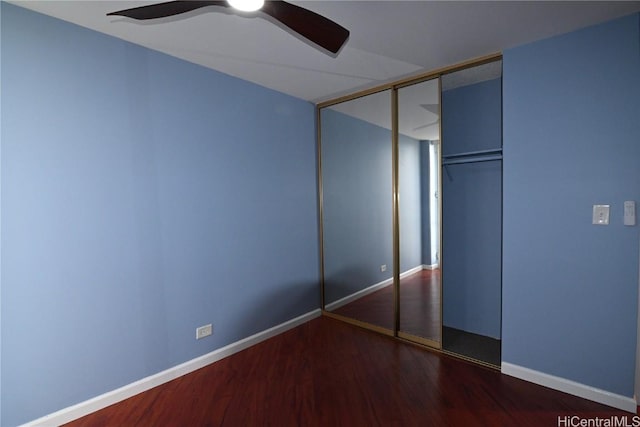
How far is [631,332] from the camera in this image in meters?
1.96

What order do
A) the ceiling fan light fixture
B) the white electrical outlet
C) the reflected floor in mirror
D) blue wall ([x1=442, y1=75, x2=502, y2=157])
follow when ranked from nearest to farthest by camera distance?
1. the ceiling fan light fixture
2. the white electrical outlet
3. blue wall ([x1=442, y1=75, x2=502, y2=157])
4. the reflected floor in mirror

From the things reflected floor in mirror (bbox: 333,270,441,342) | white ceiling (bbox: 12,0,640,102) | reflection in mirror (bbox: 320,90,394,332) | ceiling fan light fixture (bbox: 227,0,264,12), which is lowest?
reflected floor in mirror (bbox: 333,270,441,342)

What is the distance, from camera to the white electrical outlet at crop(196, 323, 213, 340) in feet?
8.49

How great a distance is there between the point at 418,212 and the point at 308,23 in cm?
241

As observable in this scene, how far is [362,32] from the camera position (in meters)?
2.07

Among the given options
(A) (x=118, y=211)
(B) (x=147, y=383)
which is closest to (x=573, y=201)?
(A) (x=118, y=211)

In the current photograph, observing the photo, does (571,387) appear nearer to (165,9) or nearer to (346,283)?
(346,283)

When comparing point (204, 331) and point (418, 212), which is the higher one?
point (418, 212)

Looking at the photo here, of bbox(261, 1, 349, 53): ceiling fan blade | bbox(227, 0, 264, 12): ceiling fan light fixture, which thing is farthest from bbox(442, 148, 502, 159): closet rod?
bbox(227, 0, 264, 12): ceiling fan light fixture

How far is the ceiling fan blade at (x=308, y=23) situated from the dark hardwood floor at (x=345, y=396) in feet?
7.10

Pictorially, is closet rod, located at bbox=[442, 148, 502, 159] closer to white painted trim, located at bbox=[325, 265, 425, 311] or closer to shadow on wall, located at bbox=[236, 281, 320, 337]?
white painted trim, located at bbox=[325, 265, 425, 311]

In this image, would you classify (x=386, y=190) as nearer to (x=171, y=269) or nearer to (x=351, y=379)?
(x=351, y=379)

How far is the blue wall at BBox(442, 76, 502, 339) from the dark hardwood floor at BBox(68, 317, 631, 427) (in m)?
0.59

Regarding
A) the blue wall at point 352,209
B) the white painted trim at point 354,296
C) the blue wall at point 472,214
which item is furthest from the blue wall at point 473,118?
the white painted trim at point 354,296
